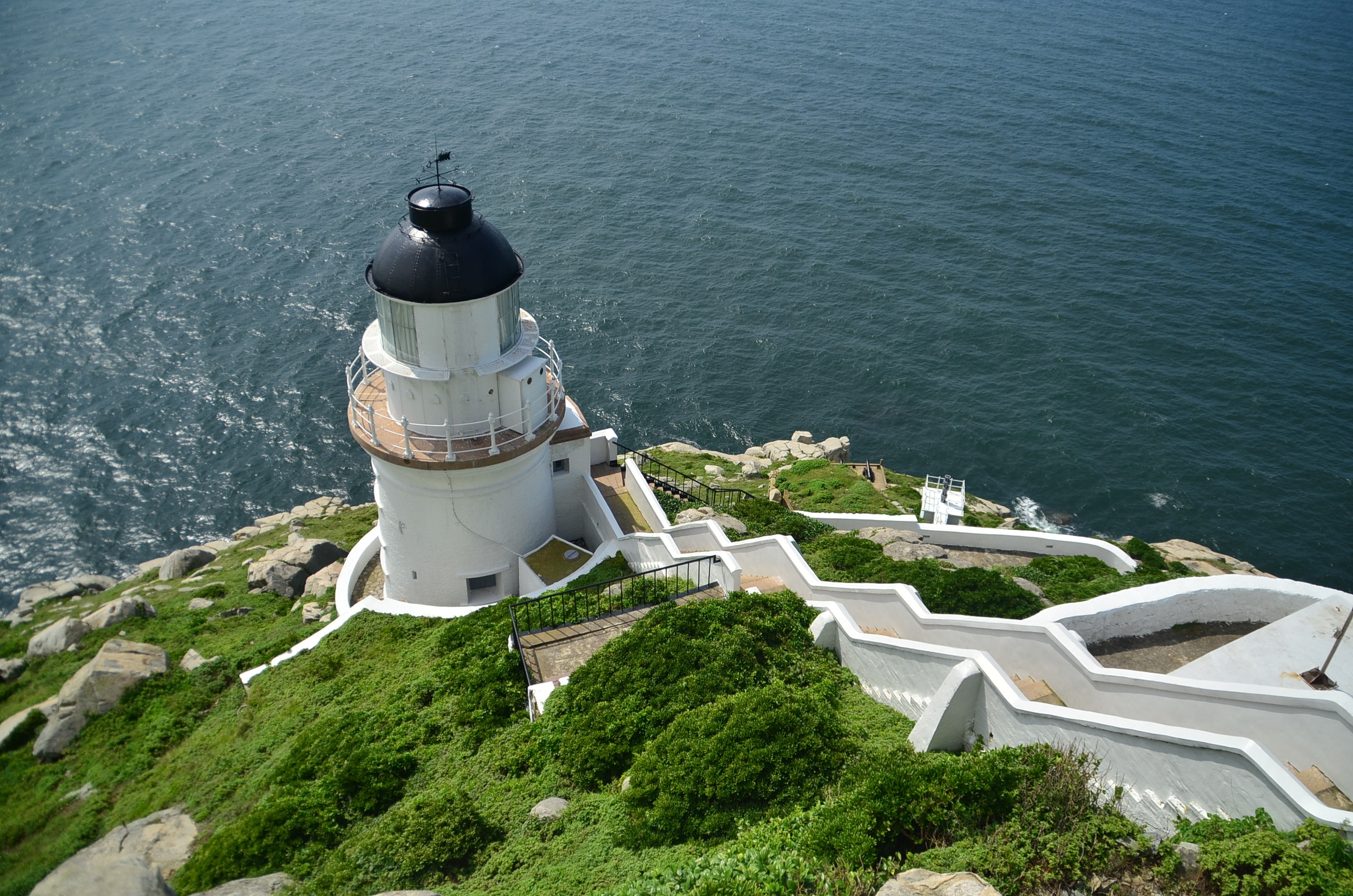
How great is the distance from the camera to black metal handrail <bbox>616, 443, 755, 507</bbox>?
1168 inches

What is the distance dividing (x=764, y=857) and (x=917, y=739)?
4.27 m

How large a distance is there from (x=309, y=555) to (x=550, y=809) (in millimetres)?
18356

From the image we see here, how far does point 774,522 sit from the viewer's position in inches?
1039

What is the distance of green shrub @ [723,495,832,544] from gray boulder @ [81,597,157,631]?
17774 millimetres

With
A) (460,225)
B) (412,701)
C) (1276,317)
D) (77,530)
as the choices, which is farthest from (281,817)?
(1276,317)

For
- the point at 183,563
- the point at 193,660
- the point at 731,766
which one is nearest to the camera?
the point at 731,766

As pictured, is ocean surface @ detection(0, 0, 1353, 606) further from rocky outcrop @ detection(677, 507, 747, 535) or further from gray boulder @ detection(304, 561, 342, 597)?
rocky outcrop @ detection(677, 507, 747, 535)

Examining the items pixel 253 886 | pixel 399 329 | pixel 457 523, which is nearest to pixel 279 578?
pixel 457 523

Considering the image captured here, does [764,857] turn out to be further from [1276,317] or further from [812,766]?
[1276,317]

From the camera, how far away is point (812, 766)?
46.4 ft

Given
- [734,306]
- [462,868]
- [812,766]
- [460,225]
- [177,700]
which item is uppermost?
[460,225]

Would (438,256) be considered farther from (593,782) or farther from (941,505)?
(941,505)

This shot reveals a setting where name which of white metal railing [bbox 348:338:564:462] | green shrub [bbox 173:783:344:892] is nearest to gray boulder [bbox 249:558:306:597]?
white metal railing [bbox 348:338:564:462]

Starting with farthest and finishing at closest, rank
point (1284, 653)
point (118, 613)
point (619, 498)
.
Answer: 1. point (619, 498)
2. point (118, 613)
3. point (1284, 653)
